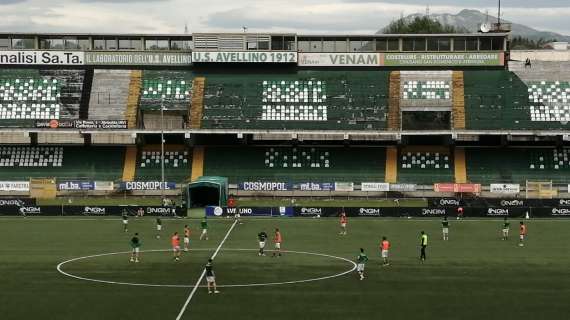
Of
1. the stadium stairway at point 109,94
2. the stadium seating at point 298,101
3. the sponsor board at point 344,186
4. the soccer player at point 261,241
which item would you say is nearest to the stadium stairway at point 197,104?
the stadium seating at point 298,101

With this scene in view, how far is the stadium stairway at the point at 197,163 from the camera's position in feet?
265

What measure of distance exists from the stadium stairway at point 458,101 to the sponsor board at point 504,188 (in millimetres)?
6827

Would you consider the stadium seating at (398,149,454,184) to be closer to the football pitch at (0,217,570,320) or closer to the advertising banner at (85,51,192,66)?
the football pitch at (0,217,570,320)

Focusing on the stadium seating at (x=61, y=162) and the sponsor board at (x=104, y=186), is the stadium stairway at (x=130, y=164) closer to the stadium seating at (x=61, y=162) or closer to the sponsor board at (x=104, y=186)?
the stadium seating at (x=61, y=162)

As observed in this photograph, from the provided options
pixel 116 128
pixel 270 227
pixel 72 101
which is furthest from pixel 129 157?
pixel 270 227

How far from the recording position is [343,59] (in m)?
89.5

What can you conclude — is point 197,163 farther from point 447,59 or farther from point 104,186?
point 447,59

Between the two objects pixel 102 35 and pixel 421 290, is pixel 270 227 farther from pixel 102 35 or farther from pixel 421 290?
pixel 102 35

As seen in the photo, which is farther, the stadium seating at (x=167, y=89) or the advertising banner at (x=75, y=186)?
the stadium seating at (x=167, y=89)

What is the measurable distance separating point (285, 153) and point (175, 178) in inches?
436

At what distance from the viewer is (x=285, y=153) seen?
3292 inches

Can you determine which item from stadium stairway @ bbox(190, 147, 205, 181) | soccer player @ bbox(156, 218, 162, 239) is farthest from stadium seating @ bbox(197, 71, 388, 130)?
soccer player @ bbox(156, 218, 162, 239)

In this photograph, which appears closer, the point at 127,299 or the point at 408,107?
the point at 127,299

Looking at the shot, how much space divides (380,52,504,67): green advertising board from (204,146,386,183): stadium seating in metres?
11.3
